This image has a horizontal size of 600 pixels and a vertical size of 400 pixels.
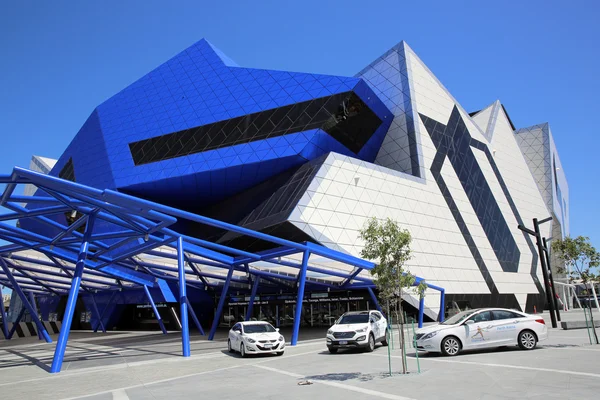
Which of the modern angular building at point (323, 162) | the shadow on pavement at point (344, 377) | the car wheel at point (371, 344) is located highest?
the modern angular building at point (323, 162)

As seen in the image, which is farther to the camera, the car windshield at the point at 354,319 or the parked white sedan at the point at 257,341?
the car windshield at the point at 354,319

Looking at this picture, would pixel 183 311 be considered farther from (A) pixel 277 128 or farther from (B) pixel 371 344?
(A) pixel 277 128

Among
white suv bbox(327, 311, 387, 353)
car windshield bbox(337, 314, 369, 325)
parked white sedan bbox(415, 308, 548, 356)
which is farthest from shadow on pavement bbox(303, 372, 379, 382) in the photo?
car windshield bbox(337, 314, 369, 325)

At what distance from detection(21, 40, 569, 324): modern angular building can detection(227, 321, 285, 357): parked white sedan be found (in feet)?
38.0

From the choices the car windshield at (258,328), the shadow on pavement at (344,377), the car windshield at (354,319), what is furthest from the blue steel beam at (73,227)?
the shadow on pavement at (344,377)

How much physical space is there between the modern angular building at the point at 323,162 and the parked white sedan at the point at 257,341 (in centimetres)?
1158

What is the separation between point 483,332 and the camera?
544 inches

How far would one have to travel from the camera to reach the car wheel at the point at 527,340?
1411 centimetres

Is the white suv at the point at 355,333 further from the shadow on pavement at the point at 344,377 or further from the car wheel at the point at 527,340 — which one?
the car wheel at the point at 527,340

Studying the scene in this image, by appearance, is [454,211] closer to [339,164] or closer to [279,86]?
[339,164]

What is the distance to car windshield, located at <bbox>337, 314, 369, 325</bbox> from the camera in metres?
17.2

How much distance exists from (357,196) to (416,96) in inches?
583

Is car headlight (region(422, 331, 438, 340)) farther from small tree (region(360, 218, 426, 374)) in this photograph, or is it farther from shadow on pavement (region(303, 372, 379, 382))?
shadow on pavement (region(303, 372, 379, 382))

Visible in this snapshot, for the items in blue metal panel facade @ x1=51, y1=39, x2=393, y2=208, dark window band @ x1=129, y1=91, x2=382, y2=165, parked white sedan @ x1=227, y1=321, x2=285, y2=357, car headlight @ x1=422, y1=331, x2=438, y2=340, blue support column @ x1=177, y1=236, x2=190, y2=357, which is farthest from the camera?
blue metal panel facade @ x1=51, y1=39, x2=393, y2=208
